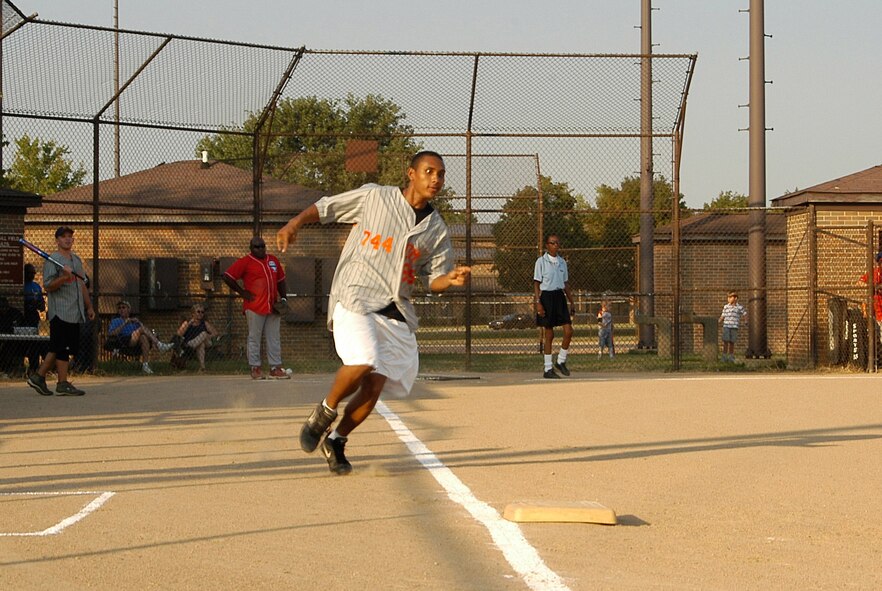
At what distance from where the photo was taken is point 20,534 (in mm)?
5676

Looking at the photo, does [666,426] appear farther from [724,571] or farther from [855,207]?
[855,207]

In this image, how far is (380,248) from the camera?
790cm

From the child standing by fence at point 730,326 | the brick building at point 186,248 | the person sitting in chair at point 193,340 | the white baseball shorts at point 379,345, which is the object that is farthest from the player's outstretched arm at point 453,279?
the child standing by fence at point 730,326

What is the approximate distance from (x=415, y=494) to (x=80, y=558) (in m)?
2.22

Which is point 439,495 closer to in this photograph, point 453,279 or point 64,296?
point 453,279

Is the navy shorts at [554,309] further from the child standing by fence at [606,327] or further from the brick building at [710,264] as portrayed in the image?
the brick building at [710,264]

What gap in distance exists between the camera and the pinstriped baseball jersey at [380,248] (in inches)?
310

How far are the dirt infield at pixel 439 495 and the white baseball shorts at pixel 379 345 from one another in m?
0.60

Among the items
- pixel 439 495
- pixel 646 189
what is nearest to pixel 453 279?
pixel 439 495

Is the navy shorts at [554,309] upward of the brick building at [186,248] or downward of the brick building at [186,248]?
downward

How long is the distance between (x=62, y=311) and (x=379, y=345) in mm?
6989

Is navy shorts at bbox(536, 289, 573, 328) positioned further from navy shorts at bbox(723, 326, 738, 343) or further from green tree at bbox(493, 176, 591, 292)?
navy shorts at bbox(723, 326, 738, 343)

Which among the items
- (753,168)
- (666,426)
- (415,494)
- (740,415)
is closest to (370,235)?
(415,494)

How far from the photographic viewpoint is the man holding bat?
1380 centimetres
